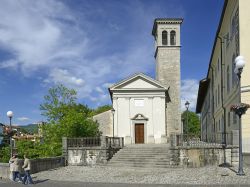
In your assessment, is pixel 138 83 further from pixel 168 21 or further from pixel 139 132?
pixel 168 21

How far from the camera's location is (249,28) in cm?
2359

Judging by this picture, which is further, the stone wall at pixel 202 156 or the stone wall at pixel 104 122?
the stone wall at pixel 104 122

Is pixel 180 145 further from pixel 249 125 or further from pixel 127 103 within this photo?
pixel 127 103

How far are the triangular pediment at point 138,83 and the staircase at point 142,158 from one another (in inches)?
806

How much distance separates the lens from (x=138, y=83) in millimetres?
50344

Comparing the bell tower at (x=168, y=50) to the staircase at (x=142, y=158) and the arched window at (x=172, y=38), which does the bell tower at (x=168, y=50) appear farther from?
the staircase at (x=142, y=158)

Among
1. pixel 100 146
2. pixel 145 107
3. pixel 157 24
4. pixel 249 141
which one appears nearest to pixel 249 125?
pixel 249 141

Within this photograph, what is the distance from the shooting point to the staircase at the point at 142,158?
25.3 m

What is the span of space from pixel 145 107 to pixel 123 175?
29984 mm

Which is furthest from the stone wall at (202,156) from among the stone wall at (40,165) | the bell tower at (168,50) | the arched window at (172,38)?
the arched window at (172,38)

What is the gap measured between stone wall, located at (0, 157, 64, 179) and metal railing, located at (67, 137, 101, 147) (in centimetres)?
157

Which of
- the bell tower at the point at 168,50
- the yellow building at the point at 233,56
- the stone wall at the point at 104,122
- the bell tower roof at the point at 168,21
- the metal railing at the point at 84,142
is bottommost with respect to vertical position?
the metal railing at the point at 84,142

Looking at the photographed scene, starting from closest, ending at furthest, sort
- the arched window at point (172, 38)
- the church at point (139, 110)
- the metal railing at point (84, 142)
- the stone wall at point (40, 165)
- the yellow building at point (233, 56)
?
1. the stone wall at point (40, 165)
2. the yellow building at point (233, 56)
3. the metal railing at point (84, 142)
4. the church at point (139, 110)
5. the arched window at point (172, 38)

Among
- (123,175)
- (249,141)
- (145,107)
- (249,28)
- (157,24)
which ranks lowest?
(123,175)
